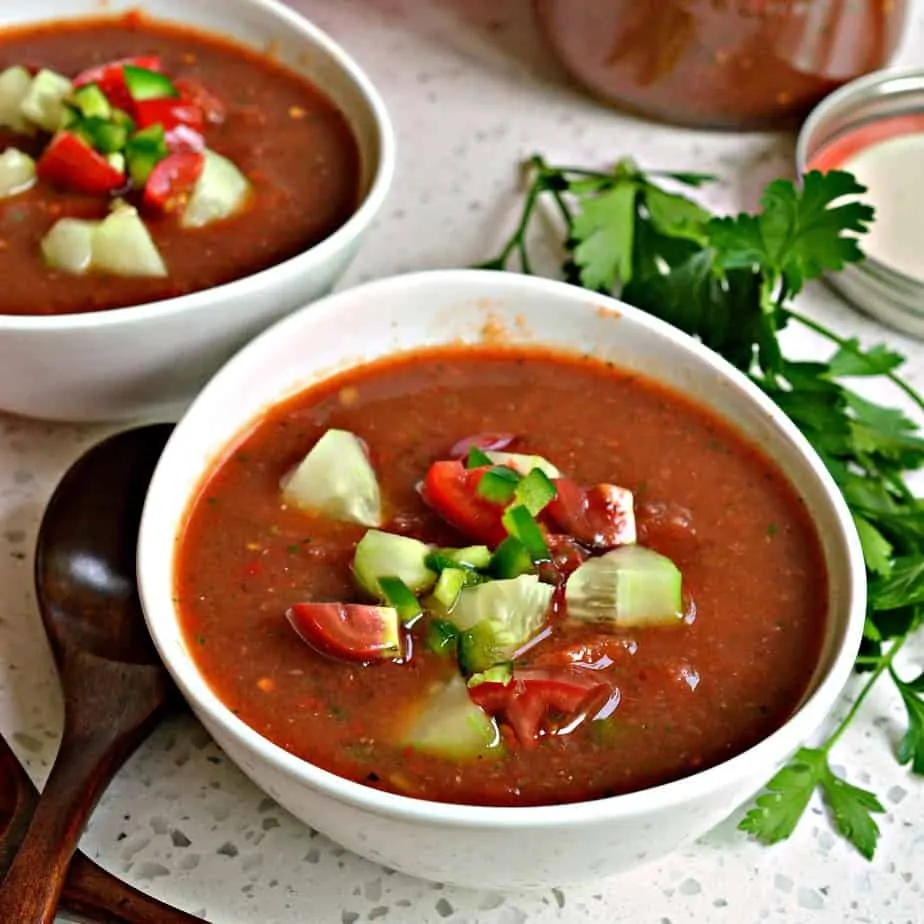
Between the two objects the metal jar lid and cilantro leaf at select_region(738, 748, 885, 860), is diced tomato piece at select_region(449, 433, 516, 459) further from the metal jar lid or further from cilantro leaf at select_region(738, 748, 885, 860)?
the metal jar lid

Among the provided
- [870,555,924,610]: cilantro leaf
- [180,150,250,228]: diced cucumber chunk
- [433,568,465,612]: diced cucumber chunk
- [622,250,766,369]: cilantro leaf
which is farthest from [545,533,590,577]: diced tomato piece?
[180,150,250,228]: diced cucumber chunk

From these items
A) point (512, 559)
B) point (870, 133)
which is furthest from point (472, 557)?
point (870, 133)

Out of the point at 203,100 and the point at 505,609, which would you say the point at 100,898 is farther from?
the point at 203,100

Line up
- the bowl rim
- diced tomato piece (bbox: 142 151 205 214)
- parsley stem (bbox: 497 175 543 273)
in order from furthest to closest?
parsley stem (bbox: 497 175 543 273) < diced tomato piece (bbox: 142 151 205 214) < the bowl rim

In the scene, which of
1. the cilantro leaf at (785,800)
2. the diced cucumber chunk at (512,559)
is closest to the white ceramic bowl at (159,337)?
the diced cucumber chunk at (512,559)

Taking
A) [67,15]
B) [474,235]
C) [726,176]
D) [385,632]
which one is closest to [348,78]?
[474,235]

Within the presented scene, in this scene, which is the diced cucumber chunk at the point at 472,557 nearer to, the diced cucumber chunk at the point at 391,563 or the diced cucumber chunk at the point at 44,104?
the diced cucumber chunk at the point at 391,563

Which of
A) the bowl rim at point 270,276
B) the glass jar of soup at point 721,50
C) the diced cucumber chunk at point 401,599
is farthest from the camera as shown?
the glass jar of soup at point 721,50

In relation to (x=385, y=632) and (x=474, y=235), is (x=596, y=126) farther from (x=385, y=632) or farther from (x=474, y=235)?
(x=385, y=632)
